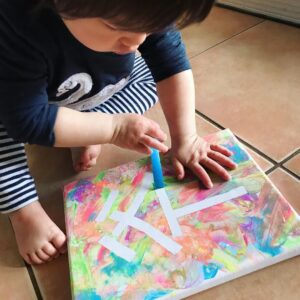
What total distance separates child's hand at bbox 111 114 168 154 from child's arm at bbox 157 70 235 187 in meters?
0.04

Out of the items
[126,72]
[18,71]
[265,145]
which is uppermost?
[18,71]

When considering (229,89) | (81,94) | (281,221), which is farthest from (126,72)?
(281,221)

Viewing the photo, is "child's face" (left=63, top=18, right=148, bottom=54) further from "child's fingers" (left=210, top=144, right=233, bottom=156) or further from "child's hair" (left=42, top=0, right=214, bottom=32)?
"child's fingers" (left=210, top=144, right=233, bottom=156)

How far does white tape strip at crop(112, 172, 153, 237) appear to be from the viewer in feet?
1.93

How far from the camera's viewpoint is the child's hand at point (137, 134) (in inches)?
24.0

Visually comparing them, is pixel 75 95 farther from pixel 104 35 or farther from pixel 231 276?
pixel 231 276

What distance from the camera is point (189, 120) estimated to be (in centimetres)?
68

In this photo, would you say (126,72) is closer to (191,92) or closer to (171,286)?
(191,92)

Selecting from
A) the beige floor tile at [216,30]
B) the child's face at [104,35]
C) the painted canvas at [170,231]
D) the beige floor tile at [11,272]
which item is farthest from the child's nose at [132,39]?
the beige floor tile at [216,30]

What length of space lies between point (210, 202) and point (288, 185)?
4.4 inches

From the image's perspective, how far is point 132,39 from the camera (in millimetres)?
474

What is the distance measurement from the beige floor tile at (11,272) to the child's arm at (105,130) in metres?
0.15

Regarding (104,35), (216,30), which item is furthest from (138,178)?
(216,30)

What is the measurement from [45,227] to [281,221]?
0.95ft
